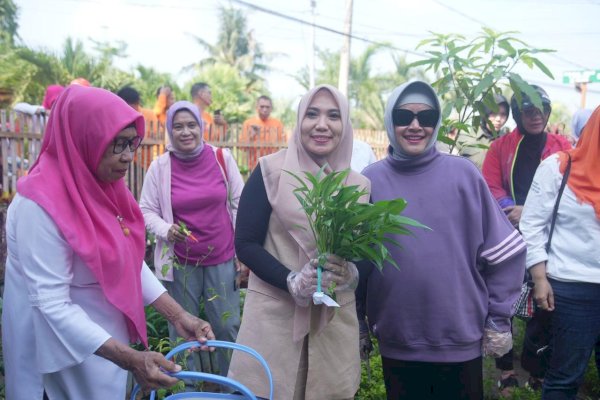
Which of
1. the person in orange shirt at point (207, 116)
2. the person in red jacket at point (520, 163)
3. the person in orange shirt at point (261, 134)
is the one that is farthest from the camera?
the person in orange shirt at point (261, 134)

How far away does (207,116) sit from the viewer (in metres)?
8.06

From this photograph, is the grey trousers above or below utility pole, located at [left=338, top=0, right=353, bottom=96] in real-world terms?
below

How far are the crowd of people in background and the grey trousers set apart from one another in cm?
44

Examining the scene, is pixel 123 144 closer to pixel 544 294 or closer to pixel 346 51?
pixel 544 294

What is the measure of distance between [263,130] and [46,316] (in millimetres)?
6972

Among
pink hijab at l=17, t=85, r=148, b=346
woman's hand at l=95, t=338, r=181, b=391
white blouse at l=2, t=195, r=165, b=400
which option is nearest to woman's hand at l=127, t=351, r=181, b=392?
woman's hand at l=95, t=338, r=181, b=391

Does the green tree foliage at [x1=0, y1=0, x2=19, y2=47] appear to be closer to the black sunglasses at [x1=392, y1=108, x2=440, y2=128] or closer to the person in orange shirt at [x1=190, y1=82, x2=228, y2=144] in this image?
the person in orange shirt at [x1=190, y1=82, x2=228, y2=144]

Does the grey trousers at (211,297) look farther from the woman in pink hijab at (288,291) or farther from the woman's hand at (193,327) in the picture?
the woman's hand at (193,327)

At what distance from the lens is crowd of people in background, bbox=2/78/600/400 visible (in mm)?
1866

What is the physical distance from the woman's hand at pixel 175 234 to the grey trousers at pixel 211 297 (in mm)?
249

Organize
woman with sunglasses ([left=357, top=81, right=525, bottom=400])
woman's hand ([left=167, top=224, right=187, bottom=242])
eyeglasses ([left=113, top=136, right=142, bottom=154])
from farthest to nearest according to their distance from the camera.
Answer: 1. woman's hand ([left=167, top=224, right=187, bottom=242])
2. woman with sunglasses ([left=357, top=81, right=525, bottom=400])
3. eyeglasses ([left=113, top=136, right=142, bottom=154])

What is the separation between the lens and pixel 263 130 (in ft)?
28.3

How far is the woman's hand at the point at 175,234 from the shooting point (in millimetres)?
3845

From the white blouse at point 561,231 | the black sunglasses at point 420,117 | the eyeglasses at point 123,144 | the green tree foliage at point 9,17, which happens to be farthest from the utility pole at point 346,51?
the eyeglasses at point 123,144
